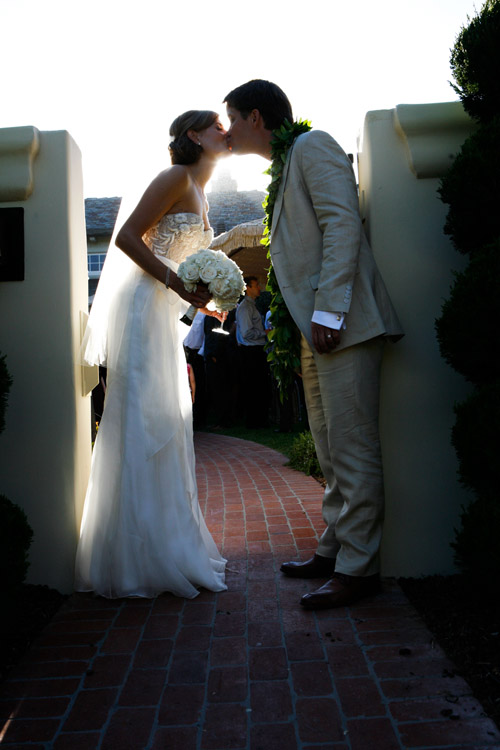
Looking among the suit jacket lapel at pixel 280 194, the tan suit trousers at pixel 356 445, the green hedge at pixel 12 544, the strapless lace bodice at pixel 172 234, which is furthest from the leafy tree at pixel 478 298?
the green hedge at pixel 12 544

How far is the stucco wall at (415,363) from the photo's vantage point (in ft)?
10.7

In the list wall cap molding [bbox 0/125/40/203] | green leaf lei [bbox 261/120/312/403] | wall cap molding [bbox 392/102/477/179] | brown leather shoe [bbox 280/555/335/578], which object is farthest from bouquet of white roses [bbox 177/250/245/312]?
brown leather shoe [bbox 280/555/335/578]

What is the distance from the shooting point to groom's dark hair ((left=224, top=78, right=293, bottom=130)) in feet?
10.9

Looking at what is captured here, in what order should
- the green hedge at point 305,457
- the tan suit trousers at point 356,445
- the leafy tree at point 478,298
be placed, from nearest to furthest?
the leafy tree at point 478,298
the tan suit trousers at point 356,445
the green hedge at point 305,457

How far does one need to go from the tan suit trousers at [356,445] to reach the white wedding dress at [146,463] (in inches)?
28.6

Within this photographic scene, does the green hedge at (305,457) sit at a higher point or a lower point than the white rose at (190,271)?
lower

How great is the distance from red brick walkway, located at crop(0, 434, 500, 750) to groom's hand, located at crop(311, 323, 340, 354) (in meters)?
1.21

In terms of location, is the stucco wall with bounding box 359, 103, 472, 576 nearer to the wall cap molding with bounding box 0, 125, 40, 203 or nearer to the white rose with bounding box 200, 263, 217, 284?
the white rose with bounding box 200, 263, 217, 284

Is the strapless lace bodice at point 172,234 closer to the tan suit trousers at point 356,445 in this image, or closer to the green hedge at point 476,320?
the tan suit trousers at point 356,445

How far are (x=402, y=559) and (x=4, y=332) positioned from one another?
237 cm

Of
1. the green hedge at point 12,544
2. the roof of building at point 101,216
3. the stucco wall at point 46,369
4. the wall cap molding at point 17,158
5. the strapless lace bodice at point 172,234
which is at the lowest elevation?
the green hedge at point 12,544

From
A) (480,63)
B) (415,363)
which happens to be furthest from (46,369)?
(480,63)

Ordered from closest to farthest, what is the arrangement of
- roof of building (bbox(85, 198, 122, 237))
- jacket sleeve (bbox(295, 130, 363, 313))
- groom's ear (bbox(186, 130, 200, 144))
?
jacket sleeve (bbox(295, 130, 363, 313)) < groom's ear (bbox(186, 130, 200, 144)) < roof of building (bbox(85, 198, 122, 237))

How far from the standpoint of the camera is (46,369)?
3340mm
